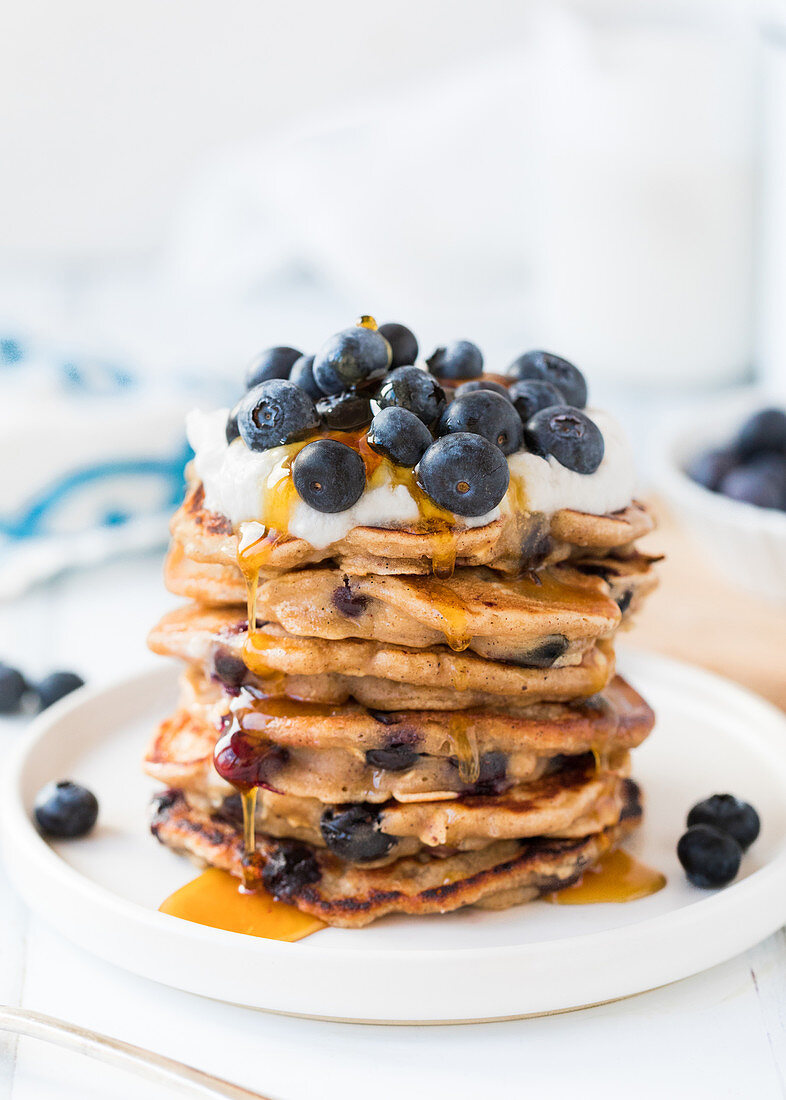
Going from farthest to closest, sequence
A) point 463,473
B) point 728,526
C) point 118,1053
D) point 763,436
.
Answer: point 763,436
point 728,526
point 463,473
point 118,1053

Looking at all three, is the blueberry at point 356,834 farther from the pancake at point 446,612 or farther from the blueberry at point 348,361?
the blueberry at point 348,361

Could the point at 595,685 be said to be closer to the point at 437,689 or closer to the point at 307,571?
the point at 437,689

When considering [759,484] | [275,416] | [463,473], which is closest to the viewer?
[463,473]

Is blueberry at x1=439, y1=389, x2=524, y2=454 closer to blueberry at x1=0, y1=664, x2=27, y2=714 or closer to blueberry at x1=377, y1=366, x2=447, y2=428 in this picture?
blueberry at x1=377, y1=366, x2=447, y2=428

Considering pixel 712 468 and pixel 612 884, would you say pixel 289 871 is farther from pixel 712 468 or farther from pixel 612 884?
pixel 712 468

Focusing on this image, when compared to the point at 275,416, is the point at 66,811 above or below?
below

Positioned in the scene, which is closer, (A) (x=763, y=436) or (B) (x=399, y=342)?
(B) (x=399, y=342)

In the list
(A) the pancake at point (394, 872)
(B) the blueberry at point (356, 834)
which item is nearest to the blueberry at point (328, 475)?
(B) the blueberry at point (356, 834)

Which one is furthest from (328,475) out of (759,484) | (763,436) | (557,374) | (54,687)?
(763,436)
